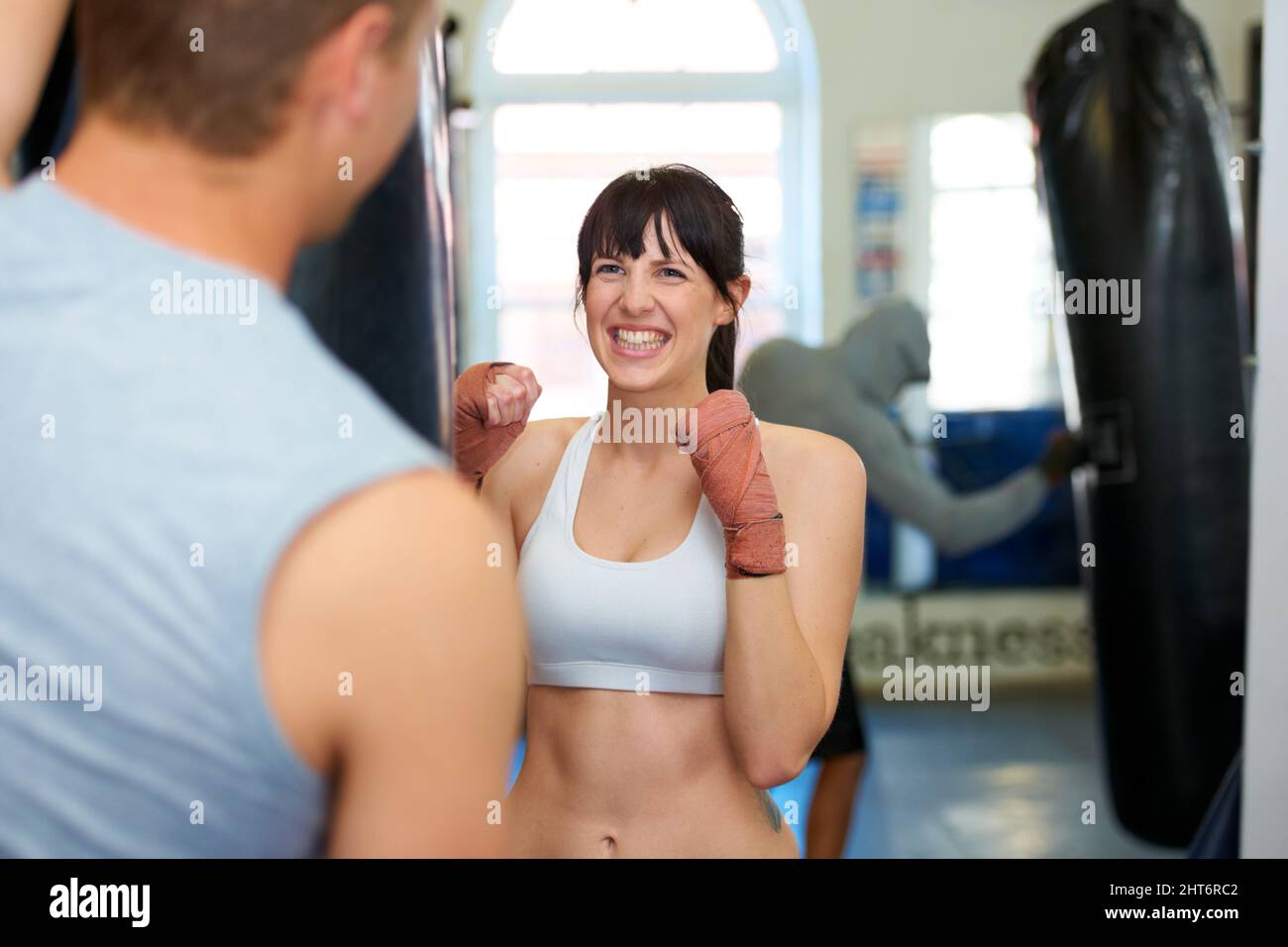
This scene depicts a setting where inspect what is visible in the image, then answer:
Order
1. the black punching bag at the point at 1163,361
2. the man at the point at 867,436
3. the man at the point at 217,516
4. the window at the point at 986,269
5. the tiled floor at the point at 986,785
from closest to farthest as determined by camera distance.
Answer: the man at the point at 217,516
the man at the point at 867,436
the black punching bag at the point at 1163,361
the tiled floor at the point at 986,785
the window at the point at 986,269

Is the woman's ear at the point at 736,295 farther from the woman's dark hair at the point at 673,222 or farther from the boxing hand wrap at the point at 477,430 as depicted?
the boxing hand wrap at the point at 477,430

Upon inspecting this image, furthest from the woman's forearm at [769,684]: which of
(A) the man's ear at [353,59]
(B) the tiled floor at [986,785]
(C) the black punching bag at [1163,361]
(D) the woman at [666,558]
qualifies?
(C) the black punching bag at [1163,361]

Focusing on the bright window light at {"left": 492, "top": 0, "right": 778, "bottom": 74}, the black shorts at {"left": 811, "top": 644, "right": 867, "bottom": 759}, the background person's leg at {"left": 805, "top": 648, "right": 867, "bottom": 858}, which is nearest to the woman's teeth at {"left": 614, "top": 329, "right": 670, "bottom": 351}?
the bright window light at {"left": 492, "top": 0, "right": 778, "bottom": 74}

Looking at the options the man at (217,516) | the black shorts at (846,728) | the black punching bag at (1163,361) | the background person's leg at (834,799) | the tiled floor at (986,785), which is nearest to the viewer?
the man at (217,516)

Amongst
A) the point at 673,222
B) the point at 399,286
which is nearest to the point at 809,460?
the point at 673,222

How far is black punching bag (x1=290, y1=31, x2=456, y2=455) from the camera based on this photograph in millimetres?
826

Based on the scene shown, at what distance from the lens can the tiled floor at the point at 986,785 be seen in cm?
247

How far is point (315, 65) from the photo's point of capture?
71 cm

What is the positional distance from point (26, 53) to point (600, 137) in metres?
0.45

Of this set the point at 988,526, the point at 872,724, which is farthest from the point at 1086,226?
the point at 872,724

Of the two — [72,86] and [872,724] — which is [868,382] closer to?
[72,86]

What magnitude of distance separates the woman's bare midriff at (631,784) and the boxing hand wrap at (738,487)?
0.14 metres

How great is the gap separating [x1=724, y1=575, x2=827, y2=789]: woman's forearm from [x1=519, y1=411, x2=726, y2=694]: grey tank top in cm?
4
